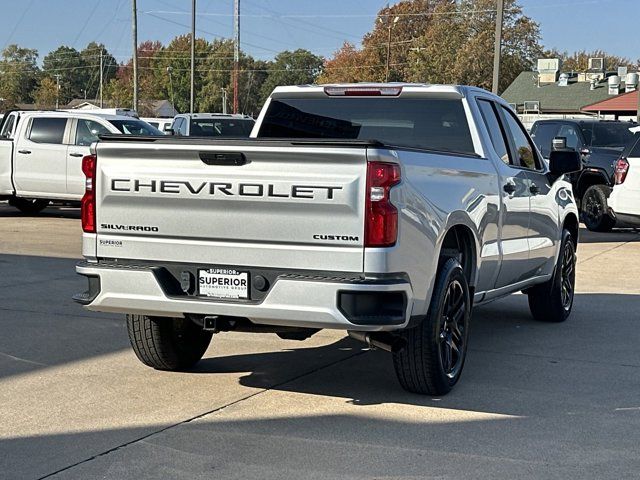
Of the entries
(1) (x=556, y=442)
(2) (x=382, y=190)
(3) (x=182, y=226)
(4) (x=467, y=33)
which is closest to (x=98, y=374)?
(3) (x=182, y=226)

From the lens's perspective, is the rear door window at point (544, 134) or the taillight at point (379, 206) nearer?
the taillight at point (379, 206)

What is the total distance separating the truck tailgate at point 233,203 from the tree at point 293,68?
466ft

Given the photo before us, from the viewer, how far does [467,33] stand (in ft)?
302

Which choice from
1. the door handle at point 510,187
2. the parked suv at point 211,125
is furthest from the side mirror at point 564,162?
the parked suv at point 211,125

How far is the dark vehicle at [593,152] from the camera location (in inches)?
768

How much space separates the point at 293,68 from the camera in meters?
152

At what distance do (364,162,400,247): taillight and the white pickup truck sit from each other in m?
14.2

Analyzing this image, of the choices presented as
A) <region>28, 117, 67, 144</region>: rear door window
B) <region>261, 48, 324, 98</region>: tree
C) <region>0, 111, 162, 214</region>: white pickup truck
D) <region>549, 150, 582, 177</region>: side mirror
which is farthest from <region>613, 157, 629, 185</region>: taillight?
<region>261, 48, 324, 98</region>: tree

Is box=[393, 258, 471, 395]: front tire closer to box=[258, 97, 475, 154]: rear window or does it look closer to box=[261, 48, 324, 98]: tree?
box=[258, 97, 475, 154]: rear window

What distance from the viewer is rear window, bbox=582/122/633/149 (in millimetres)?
20641

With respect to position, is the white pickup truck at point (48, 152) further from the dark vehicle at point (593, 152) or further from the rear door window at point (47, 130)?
the dark vehicle at point (593, 152)

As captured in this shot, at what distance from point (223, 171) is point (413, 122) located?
2352mm

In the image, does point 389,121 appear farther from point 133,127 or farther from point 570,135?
point 570,135

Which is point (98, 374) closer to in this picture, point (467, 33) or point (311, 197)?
point (311, 197)
